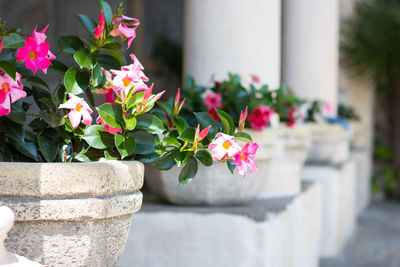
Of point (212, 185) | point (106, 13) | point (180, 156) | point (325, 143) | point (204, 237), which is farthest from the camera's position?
point (325, 143)

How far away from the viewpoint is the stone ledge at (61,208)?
4.19 ft

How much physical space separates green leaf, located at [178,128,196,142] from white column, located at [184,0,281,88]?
1.56 metres

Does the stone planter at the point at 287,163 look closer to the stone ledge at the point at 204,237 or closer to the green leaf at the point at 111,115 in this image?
the stone ledge at the point at 204,237

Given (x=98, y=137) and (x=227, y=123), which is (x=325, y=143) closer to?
(x=227, y=123)

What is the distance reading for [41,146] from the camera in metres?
1.49

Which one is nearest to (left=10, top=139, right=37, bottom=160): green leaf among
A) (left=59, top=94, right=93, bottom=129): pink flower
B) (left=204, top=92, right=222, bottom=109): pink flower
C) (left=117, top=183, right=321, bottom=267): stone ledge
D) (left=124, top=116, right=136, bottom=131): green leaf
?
(left=59, top=94, right=93, bottom=129): pink flower

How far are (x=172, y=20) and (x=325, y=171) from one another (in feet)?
14.6

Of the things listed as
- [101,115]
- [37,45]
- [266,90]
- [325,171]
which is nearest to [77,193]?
[101,115]

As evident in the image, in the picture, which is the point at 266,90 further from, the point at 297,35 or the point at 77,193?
the point at 297,35

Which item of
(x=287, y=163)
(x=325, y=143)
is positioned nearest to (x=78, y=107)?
(x=287, y=163)

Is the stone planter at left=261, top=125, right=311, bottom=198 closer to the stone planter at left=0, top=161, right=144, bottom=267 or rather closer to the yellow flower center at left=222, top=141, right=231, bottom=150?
the yellow flower center at left=222, top=141, right=231, bottom=150

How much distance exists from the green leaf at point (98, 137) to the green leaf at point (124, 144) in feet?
0.15

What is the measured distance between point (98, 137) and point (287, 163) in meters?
2.27

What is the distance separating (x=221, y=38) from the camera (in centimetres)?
315
